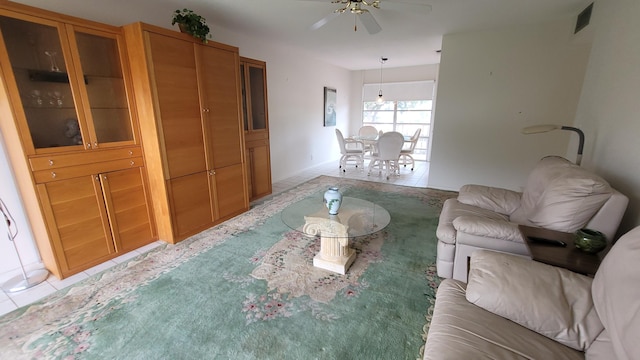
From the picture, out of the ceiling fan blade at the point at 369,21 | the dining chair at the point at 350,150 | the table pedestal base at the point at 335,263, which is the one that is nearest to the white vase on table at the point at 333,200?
the table pedestal base at the point at 335,263

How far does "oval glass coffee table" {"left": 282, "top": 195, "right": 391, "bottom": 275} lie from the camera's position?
7.05ft

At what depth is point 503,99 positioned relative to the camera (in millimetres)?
3855

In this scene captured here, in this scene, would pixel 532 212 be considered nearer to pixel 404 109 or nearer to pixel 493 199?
pixel 493 199

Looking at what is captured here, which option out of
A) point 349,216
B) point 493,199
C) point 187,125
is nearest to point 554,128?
point 493,199

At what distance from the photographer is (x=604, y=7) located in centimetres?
253

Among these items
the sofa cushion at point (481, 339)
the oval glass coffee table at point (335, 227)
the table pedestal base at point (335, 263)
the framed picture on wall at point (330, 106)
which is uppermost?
the framed picture on wall at point (330, 106)

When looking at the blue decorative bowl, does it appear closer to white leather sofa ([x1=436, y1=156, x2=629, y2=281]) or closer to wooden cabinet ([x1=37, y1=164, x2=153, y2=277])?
white leather sofa ([x1=436, y1=156, x2=629, y2=281])

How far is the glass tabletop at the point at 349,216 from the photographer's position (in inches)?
86.8

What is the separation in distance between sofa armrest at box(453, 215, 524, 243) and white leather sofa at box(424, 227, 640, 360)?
0.52 metres

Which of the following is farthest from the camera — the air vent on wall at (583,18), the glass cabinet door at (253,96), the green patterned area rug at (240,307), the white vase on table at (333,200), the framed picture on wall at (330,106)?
the framed picture on wall at (330,106)

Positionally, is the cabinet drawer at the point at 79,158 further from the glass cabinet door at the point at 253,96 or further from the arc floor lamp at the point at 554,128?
the arc floor lamp at the point at 554,128

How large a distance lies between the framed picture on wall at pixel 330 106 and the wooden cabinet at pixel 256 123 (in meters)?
2.61

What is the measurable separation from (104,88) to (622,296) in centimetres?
349

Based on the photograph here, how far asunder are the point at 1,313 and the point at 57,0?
2.37 m
